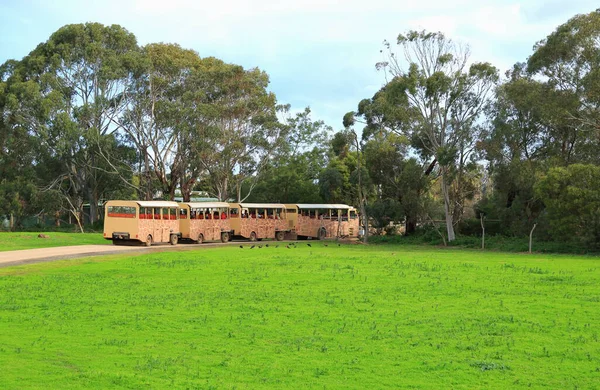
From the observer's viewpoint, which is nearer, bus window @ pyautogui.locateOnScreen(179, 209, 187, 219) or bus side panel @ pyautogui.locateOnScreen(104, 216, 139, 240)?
bus side panel @ pyautogui.locateOnScreen(104, 216, 139, 240)

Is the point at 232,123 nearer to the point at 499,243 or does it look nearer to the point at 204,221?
the point at 204,221

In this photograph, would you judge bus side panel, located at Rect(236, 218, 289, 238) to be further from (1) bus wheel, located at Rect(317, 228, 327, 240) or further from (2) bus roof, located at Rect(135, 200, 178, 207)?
(2) bus roof, located at Rect(135, 200, 178, 207)

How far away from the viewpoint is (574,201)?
29375 millimetres

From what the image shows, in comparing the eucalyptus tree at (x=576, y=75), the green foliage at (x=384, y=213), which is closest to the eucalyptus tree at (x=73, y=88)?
the green foliage at (x=384, y=213)

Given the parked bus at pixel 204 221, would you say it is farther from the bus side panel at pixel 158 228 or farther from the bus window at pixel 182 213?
the bus side panel at pixel 158 228

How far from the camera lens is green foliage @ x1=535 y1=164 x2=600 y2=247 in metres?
29.0

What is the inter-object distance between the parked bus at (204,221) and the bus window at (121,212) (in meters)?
4.28

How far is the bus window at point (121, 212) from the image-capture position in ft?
108

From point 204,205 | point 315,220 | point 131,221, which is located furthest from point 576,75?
point 131,221

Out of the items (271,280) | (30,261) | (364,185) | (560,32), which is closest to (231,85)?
(364,185)

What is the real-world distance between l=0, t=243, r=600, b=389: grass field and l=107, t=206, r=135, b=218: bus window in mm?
15923

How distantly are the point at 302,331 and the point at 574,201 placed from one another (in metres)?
23.3

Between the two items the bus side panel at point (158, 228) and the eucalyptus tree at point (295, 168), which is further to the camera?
the eucalyptus tree at point (295, 168)

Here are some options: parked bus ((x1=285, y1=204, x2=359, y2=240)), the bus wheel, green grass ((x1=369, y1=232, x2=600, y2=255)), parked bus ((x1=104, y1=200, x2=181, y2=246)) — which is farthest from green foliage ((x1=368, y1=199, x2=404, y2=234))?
parked bus ((x1=104, y1=200, x2=181, y2=246))
